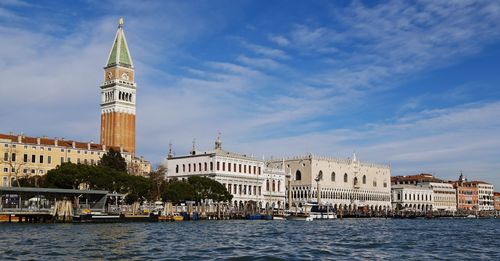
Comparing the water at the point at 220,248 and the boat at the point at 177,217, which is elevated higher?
the boat at the point at 177,217

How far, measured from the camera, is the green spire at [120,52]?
348 feet

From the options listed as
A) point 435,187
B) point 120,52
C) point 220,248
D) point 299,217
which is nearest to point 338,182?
point 299,217

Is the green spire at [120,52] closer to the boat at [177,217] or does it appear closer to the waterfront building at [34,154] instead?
the waterfront building at [34,154]

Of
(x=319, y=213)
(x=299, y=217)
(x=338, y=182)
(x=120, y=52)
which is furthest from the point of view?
(x=338, y=182)

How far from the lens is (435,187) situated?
483 ft

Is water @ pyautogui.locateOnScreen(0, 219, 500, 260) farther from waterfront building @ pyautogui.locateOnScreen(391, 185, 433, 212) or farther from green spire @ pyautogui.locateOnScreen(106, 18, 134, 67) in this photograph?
waterfront building @ pyautogui.locateOnScreen(391, 185, 433, 212)

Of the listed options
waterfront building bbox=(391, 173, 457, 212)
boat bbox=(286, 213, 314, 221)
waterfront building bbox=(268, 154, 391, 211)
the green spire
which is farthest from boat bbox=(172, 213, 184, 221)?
waterfront building bbox=(391, 173, 457, 212)

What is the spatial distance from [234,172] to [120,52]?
105 ft

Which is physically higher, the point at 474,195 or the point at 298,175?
the point at 298,175

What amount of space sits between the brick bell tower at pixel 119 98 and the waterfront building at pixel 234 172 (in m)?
10.9

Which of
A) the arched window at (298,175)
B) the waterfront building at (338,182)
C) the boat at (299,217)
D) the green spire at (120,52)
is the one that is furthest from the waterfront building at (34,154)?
the arched window at (298,175)

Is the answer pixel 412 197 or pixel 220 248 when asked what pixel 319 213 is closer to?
pixel 220 248

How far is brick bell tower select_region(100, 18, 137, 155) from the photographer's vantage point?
4021 inches

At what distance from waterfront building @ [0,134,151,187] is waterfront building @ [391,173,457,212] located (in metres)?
79.5
